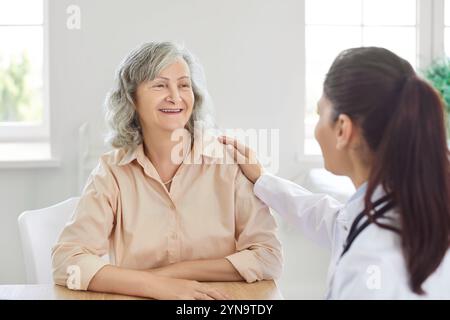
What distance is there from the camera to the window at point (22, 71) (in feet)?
10.7

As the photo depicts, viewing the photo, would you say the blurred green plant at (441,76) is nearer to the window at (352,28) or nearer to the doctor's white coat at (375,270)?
the window at (352,28)

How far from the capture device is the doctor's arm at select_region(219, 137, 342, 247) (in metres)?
1.50

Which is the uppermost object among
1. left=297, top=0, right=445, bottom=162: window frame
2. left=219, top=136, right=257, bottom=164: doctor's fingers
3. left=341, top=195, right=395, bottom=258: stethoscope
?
left=297, top=0, right=445, bottom=162: window frame

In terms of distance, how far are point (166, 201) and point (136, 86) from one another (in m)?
0.26

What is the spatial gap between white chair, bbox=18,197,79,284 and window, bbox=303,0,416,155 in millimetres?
1628

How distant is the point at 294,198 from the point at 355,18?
6.60 feet

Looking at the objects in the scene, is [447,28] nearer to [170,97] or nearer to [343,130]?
[170,97]

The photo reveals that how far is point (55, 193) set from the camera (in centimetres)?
314

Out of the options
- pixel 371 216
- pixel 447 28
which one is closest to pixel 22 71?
pixel 447 28

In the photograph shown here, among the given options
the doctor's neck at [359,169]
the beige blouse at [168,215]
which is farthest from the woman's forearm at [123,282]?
the doctor's neck at [359,169]

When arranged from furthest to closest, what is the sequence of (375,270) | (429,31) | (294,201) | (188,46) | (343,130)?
(429,31) → (188,46) → (294,201) → (343,130) → (375,270)

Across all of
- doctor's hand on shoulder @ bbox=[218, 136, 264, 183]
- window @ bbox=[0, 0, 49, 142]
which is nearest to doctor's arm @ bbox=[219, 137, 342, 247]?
doctor's hand on shoulder @ bbox=[218, 136, 264, 183]

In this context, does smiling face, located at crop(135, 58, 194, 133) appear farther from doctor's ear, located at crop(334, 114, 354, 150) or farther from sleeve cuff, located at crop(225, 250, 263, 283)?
doctor's ear, located at crop(334, 114, 354, 150)

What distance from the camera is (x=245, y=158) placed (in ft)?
A: 5.35
